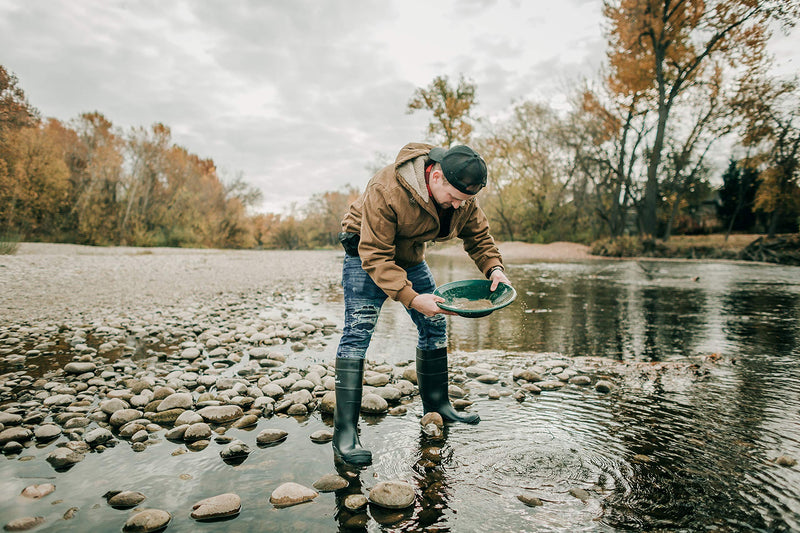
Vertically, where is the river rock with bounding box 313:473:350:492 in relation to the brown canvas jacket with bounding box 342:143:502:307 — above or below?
below

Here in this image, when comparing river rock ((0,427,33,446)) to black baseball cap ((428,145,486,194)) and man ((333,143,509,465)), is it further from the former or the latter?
black baseball cap ((428,145,486,194))

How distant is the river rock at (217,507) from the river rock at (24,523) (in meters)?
0.51

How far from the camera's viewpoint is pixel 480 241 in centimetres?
268

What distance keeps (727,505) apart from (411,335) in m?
3.54

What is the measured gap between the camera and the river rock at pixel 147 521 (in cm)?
153

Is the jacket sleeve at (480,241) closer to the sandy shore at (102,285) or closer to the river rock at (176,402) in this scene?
the river rock at (176,402)

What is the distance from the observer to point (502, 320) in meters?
5.88

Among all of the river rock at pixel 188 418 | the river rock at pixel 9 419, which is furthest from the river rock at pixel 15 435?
the river rock at pixel 188 418

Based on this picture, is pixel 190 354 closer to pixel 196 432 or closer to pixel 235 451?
pixel 196 432

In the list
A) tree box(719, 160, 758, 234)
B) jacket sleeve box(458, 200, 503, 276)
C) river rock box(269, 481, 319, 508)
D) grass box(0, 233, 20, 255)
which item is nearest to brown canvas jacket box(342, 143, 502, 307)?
jacket sleeve box(458, 200, 503, 276)

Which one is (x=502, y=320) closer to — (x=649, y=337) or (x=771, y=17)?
(x=649, y=337)

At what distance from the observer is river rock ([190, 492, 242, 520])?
1.63 metres

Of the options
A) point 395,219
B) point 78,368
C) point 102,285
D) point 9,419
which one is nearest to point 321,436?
point 395,219

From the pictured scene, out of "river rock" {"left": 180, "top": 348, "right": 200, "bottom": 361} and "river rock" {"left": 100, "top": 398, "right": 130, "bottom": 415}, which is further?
"river rock" {"left": 180, "top": 348, "right": 200, "bottom": 361}
